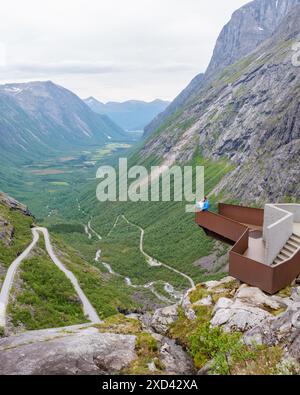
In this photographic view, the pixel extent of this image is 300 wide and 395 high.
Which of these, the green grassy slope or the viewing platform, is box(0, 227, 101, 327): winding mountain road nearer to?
the green grassy slope

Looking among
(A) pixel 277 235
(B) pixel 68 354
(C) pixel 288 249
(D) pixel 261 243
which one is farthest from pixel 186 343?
(D) pixel 261 243

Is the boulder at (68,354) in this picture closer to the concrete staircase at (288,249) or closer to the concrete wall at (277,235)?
the concrete wall at (277,235)

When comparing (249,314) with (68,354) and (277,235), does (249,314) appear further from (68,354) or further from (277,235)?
(68,354)

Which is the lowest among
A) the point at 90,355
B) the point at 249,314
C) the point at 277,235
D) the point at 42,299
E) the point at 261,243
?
the point at 42,299

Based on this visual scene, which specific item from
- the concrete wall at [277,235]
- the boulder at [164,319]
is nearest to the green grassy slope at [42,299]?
the boulder at [164,319]

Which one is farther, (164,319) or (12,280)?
(12,280)

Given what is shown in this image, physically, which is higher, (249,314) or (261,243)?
(261,243)

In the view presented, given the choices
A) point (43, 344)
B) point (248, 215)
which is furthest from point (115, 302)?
point (43, 344)

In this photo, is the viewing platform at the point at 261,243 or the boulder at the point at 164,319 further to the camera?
the boulder at the point at 164,319
